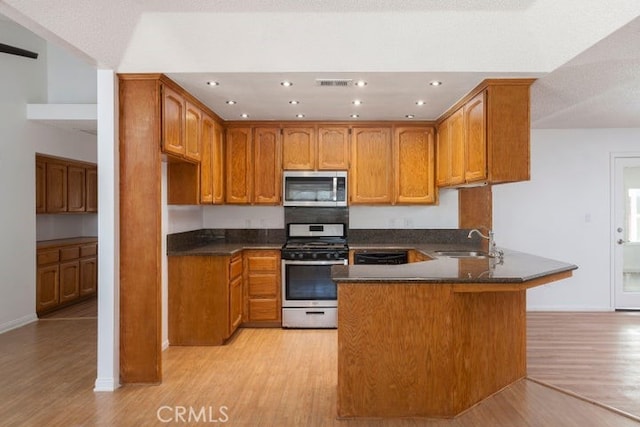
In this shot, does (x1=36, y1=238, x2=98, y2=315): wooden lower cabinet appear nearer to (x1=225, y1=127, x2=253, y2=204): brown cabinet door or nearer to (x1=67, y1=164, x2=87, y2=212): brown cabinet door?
(x1=67, y1=164, x2=87, y2=212): brown cabinet door

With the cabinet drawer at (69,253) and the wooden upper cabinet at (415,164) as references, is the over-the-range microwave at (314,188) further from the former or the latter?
the cabinet drawer at (69,253)

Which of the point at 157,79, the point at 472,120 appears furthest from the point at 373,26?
the point at 157,79

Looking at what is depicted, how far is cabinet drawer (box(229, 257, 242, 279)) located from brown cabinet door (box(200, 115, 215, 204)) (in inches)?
26.0

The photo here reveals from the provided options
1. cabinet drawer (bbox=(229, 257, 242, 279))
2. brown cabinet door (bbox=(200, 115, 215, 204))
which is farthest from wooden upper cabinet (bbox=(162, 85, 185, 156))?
cabinet drawer (bbox=(229, 257, 242, 279))

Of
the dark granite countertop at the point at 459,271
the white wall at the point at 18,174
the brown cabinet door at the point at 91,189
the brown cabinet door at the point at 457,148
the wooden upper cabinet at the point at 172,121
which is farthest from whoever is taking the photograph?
the brown cabinet door at the point at 91,189

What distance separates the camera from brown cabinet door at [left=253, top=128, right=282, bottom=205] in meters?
4.64

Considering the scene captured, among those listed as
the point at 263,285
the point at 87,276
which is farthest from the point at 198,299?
the point at 87,276

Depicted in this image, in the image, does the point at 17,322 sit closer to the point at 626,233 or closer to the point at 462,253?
the point at 462,253

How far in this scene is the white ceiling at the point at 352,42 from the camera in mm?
2598

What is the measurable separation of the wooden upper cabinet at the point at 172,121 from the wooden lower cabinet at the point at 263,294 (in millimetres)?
1572

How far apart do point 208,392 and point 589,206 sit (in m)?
4.84

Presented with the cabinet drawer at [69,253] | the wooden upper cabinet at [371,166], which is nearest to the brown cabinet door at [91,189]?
the cabinet drawer at [69,253]

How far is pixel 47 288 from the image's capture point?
5.06 metres
